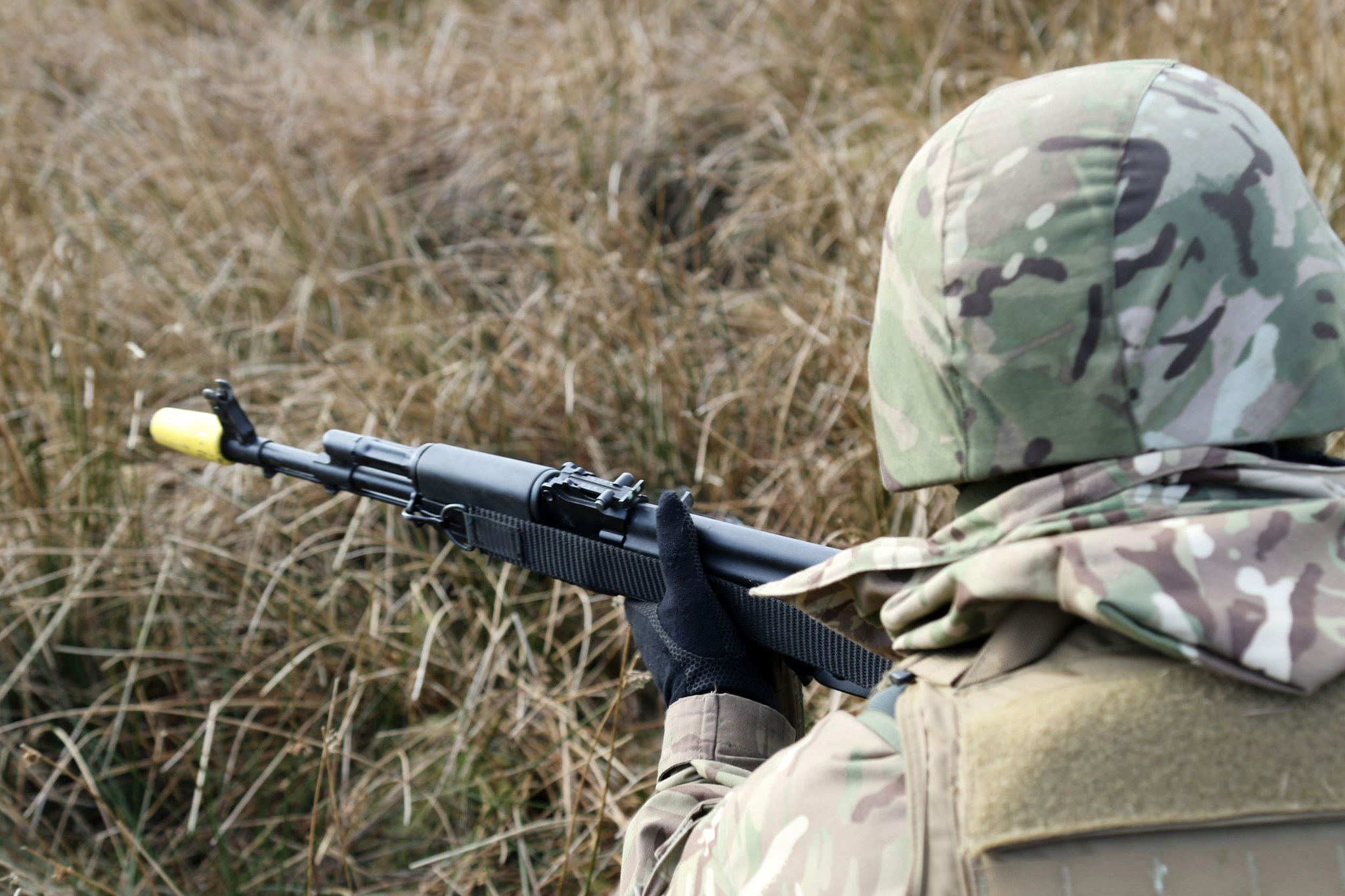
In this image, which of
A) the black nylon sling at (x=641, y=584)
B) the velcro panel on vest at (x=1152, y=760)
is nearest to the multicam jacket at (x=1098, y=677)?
the velcro panel on vest at (x=1152, y=760)

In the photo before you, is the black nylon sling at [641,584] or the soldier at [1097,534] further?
the black nylon sling at [641,584]

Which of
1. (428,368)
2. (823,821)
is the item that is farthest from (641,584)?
(428,368)

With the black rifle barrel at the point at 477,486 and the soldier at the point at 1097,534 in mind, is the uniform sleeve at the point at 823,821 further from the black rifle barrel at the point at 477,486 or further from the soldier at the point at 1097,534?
the black rifle barrel at the point at 477,486

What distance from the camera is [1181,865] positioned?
91 cm

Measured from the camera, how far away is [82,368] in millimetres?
3562

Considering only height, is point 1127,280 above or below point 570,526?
above

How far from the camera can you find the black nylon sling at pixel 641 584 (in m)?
1.68

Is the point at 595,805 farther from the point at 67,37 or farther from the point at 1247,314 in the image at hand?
the point at 67,37

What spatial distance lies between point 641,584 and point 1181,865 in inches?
42.5

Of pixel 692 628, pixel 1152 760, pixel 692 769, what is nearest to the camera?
pixel 1152 760

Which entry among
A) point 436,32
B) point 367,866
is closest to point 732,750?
point 367,866

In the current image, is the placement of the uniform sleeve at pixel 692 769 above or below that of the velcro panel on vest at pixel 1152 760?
below

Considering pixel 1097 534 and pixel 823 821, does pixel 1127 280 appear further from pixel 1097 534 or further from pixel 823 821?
pixel 823 821

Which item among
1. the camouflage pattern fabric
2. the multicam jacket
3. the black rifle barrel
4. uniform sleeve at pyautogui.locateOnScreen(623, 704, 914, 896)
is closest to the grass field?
the black rifle barrel
